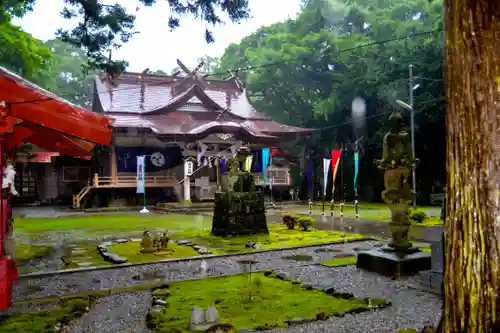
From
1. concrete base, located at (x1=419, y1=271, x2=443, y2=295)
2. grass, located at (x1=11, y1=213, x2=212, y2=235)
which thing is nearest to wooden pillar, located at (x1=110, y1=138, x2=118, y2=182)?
grass, located at (x1=11, y1=213, x2=212, y2=235)

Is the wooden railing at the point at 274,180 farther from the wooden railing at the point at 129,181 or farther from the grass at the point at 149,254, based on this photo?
the grass at the point at 149,254

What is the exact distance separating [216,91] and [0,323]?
29.3 metres

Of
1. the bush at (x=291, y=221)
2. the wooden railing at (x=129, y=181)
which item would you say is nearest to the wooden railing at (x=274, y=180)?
the wooden railing at (x=129, y=181)

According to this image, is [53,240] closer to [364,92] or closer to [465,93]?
[465,93]

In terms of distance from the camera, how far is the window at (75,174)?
96.0 feet

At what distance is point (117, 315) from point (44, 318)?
850mm

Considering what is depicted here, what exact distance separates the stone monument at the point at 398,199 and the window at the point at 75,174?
25.3 metres

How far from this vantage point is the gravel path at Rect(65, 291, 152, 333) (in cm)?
494

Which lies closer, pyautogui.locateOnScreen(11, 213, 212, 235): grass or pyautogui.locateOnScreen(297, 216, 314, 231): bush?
pyautogui.locateOnScreen(297, 216, 314, 231): bush

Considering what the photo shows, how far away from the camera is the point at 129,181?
2611cm

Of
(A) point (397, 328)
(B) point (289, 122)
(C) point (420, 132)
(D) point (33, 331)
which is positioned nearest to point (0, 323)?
(D) point (33, 331)

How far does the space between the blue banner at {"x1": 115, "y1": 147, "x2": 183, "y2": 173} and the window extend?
385cm

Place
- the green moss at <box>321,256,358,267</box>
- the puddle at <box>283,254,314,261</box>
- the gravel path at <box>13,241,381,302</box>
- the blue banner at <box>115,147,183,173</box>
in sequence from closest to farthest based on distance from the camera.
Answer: the gravel path at <box>13,241,381,302</box> → the green moss at <box>321,256,358,267</box> → the puddle at <box>283,254,314,261</box> → the blue banner at <box>115,147,183,173</box>

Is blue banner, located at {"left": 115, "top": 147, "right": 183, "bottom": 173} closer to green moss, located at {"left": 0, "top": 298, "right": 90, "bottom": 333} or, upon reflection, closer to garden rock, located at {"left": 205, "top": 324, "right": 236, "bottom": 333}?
green moss, located at {"left": 0, "top": 298, "right": 90, "bottom": 333}
